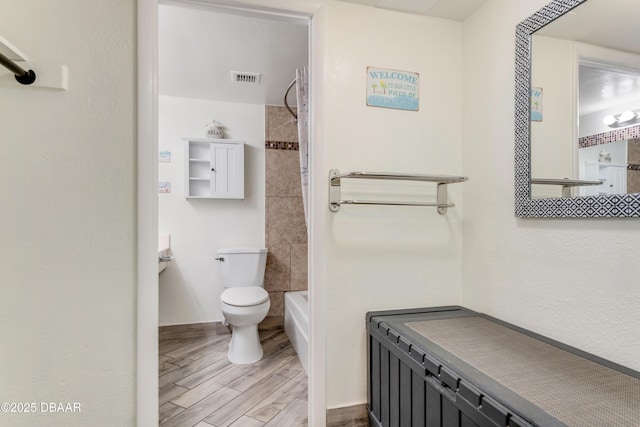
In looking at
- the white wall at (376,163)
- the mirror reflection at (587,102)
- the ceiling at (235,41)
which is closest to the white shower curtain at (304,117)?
the ceiling at (235,41)

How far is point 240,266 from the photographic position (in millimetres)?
2686

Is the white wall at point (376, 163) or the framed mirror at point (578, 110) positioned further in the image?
the white wall at point (376, 163)

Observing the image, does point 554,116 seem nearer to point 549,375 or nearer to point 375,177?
point 375,177

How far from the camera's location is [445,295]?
5.38ft

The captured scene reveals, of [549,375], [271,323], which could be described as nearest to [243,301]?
[271,323]

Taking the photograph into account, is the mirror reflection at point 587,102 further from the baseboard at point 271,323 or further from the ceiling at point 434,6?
the baseboard at point 271,323

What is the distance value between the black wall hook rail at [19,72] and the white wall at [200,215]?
153cm

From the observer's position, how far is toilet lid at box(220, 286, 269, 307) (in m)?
2.20

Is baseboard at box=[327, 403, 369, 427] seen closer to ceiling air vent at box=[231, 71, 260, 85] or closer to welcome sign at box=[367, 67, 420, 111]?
welcome sign at box=[367, 67, 420, 111]

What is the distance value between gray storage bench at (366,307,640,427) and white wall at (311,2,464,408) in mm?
130

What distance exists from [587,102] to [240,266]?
97.6 inches

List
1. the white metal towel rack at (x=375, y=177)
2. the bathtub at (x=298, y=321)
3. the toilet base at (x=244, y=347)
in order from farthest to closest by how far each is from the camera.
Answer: the toilet base at (x=244, y=347) → the bathtub at (x=298, y=321) → the white metal towel rack at (x=375, y=177)

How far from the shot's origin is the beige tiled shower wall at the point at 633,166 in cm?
92

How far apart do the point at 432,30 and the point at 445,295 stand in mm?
1435
